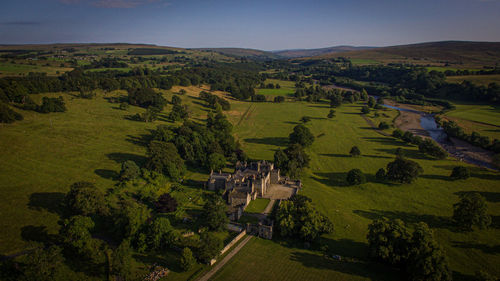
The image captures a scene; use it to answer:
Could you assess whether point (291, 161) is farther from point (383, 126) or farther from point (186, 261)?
point (383, 126)

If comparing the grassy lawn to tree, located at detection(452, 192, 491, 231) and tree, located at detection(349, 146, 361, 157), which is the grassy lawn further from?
tree, located at detection(349, 146, 361, 157)

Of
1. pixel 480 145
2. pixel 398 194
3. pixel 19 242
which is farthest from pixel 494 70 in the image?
pixel 19 242

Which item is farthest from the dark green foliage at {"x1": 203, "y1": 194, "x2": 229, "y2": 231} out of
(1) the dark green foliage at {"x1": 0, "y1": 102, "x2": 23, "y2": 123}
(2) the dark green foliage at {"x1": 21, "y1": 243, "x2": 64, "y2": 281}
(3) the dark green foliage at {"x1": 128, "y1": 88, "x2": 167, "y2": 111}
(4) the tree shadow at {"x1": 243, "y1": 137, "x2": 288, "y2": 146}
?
(3) the dark green foliage at {"x1": 128, "y1": 88, "x2": 167, "y2": 111}

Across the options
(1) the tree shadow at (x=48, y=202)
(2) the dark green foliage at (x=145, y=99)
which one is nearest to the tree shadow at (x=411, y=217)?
(1) the tree shadow at (x=48, y=202)

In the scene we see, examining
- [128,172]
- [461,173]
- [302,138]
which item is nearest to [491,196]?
[461,173]

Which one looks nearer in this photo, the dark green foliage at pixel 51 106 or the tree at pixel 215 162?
the tree at pixel 215 162

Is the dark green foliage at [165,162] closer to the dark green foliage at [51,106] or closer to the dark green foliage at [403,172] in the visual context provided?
the dark green foliage at [51,106]

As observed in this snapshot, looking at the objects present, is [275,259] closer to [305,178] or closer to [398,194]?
[305,178]
